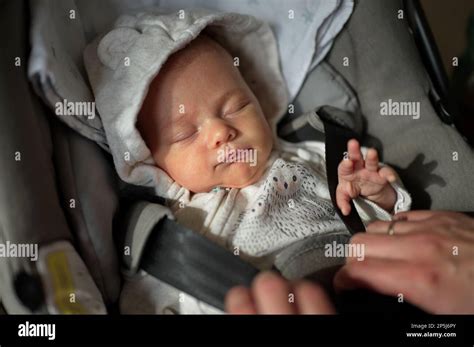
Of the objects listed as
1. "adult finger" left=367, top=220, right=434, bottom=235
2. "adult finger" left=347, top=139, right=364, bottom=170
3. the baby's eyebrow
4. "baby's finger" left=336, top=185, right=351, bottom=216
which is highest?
the baby's eyebrow

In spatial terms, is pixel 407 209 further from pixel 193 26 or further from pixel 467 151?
pixel 193 26

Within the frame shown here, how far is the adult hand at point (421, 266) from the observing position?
796 millimetres

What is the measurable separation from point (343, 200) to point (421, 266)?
20 cm

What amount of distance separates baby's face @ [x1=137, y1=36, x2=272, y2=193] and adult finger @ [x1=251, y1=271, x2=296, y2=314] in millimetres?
280

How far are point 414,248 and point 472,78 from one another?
740 mm

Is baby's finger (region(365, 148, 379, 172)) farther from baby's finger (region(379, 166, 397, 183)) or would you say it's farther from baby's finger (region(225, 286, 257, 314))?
baby's finger (region(225, 286, 257, 314))

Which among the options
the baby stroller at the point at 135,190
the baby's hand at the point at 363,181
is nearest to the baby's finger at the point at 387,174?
the baby's hand at the point at 363,181

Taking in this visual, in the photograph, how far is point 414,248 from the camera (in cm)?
82

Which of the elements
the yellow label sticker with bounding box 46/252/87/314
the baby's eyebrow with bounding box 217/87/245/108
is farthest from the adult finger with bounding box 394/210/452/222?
the yellow label sticker with bounding box 46/252/87/314

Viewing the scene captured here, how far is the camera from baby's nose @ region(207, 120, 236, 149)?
0.94m

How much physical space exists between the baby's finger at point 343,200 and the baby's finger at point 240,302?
0.85 feet

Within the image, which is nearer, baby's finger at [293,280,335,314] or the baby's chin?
baby's finger at [293,280,335,314]

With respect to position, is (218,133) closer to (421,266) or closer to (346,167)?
(346,167)

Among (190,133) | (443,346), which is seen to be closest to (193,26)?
(190,133)
